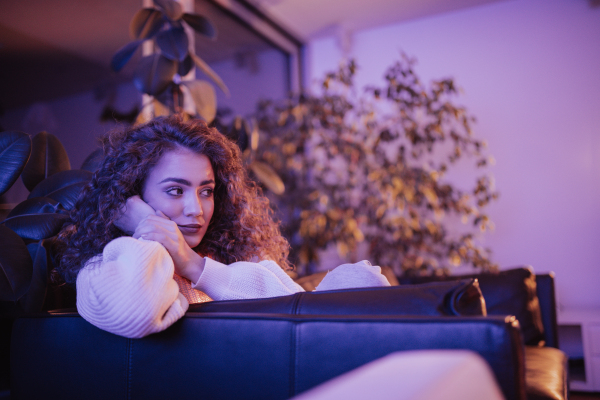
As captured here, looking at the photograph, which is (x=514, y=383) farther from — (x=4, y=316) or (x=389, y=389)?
(x=4, y=316)

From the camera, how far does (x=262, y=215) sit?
143 cm

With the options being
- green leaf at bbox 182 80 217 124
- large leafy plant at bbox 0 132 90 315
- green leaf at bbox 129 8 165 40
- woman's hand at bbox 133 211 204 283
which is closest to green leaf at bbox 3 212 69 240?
large leafy plant at bbox 0 132 90 315

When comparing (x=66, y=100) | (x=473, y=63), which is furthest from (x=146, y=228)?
(x=473, y=63)

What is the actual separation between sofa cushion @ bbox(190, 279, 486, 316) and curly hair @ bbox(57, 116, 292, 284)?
481mm

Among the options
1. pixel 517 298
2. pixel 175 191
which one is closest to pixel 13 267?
pixel 175 191

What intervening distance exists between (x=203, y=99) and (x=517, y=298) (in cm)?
148

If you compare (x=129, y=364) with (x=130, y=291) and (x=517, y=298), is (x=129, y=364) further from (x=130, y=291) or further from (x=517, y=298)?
(x=517, y=298)

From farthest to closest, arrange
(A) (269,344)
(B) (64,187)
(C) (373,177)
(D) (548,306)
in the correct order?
(C) (373,177) → (D) (548,306) → (B) (64,187) → (A) (269,344)

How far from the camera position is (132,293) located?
0.72 m

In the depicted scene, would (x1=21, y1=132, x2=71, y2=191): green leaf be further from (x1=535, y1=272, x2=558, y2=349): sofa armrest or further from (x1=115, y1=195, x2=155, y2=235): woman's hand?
(x1=535, y1=272, x2=558, y2=349): sofa armrest

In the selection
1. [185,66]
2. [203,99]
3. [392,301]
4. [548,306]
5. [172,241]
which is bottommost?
[548,306]

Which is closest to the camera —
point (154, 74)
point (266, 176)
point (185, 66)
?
point (154, 74)

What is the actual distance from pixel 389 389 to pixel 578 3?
3724 mm

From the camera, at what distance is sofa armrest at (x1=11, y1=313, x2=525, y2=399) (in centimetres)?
56
